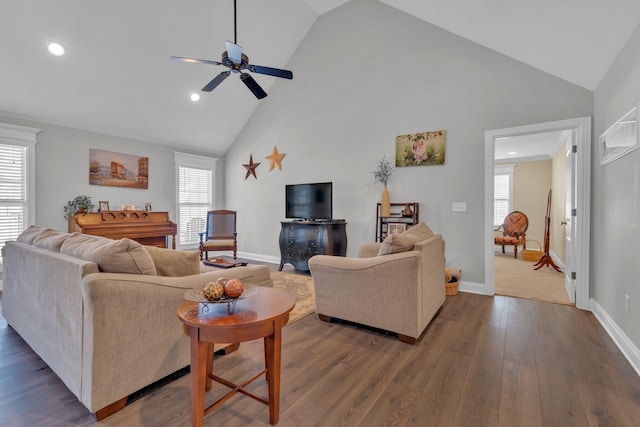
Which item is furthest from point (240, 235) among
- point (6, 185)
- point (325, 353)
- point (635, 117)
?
point (635, 117)

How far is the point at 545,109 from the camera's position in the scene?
3.37 metres

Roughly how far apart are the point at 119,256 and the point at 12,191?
13.2ft

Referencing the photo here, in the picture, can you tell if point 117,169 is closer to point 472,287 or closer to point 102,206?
point 102,206

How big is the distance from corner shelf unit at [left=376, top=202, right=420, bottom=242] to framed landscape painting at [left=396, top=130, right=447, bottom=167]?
606mm

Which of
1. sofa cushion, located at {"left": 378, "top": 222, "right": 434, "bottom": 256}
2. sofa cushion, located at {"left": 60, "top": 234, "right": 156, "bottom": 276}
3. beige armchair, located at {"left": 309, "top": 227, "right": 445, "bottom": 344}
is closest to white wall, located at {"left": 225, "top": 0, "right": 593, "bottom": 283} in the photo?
beige armchair, located at {"left": 309, "top": 227, "right": 445, "bottom": 344}

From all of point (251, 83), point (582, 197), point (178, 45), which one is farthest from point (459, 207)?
point (178, 45)

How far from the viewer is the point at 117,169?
507cm

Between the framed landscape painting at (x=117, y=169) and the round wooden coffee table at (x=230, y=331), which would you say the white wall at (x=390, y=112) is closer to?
the framed landscape painting at (x=117, y=169)

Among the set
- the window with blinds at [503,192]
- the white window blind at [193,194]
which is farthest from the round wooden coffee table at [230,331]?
the window with blinds at [503,192]

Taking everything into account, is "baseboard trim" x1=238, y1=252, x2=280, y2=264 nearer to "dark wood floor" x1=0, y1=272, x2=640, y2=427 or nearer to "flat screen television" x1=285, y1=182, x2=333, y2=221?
"flat screen television" x1=285, y1=182, x2=333, y2=221

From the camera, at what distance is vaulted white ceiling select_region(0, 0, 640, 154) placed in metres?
2.62

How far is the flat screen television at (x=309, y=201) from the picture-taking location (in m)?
4.81

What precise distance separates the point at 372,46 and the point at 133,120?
163 inches

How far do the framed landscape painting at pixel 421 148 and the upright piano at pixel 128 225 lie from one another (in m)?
4.07
